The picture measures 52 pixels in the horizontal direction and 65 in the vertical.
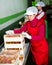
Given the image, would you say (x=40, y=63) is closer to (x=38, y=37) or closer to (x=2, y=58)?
(x=38, y=37)

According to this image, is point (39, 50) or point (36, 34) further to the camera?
point (39, 50)

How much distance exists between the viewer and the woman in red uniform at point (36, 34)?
3.24 metres

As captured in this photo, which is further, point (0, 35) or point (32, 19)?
point (32, 19)

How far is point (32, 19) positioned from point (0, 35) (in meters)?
0.66

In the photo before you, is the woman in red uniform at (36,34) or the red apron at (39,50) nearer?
the woman in red uniform at (36,34)

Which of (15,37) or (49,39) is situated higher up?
(15,37)

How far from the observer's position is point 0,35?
3.05 metres

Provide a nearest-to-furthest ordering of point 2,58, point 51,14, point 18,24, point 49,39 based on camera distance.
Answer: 1. point 2,58
2. point 18,24
3. point 49,39
4. point 51,14

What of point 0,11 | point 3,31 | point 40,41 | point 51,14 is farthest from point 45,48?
point 51,14

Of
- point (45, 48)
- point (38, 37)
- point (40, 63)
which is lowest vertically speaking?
point (40, 63)

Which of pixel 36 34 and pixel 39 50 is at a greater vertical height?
pixel 36 34

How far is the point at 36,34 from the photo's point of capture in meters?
3.40

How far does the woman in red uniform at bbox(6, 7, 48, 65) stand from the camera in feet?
10.6

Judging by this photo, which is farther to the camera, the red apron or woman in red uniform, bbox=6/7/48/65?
the red apron
